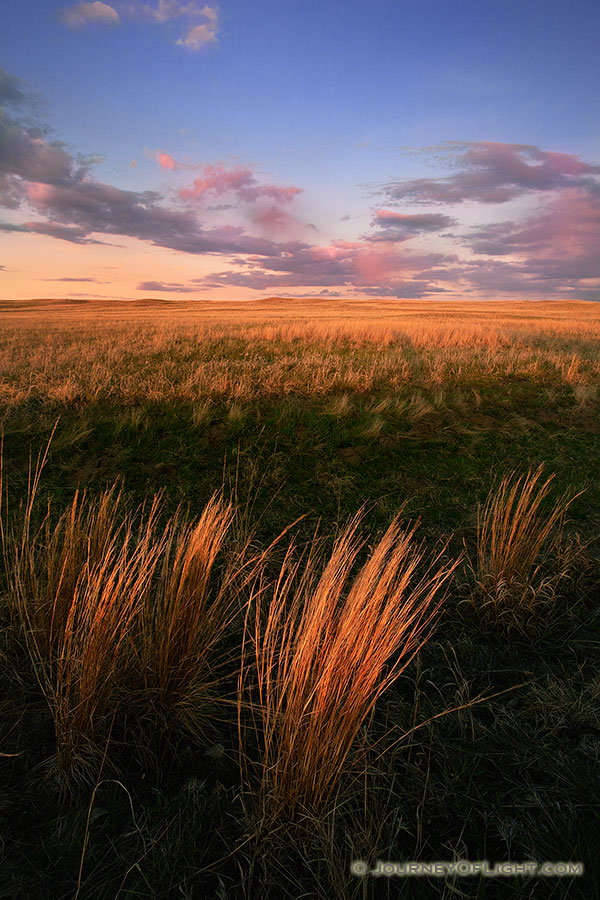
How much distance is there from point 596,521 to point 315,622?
13.1ft

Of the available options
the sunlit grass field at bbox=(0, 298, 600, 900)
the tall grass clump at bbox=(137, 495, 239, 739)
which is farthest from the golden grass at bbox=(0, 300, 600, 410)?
the tall grass clump at bbox=(137, 495, 239, 739)

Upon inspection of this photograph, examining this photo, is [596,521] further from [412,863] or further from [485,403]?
[412,863]

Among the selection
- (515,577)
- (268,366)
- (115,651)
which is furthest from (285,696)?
(268,366)

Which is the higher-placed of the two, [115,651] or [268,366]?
[268,366]

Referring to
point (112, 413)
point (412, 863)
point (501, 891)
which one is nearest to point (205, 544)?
point (412, 863)

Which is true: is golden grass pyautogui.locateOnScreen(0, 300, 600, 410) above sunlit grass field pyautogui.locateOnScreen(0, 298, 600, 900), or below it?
above

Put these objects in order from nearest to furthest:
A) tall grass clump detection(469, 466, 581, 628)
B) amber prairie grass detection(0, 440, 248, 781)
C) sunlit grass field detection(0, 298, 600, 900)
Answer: sunlit grass field detection(0, 298, 600, 900) < amber prairie grass detection(0, 440, 248, 781) < tall grass clump detection(469, 466, 581, 628)

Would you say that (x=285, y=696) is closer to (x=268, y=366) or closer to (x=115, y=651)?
(x=115, y=651)

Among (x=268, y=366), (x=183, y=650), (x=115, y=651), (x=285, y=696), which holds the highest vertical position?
(x=268, y=366)

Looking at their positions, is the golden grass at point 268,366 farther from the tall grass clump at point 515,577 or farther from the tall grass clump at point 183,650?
the tall grass clump at point 515,577

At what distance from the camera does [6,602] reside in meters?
2.71

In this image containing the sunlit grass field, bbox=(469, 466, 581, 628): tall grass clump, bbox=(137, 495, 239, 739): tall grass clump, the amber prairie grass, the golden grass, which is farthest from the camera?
the golden grass

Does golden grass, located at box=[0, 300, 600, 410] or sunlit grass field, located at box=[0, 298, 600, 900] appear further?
golden grass, located at box=[0, 300, 600, 410]

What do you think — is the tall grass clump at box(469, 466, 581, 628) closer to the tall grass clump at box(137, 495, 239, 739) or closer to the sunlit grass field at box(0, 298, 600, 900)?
the sunlit grass field at box(0, 298, 600, 900)
